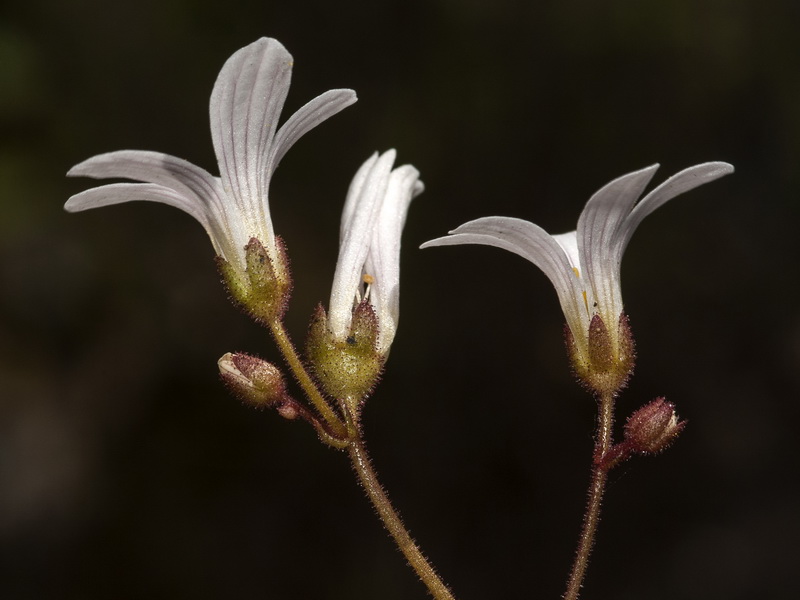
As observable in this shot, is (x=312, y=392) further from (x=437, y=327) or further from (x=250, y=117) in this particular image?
(x=437, y=327)

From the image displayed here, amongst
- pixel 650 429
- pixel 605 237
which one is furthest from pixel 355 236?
pixel 650 429

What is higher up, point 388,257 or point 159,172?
point 159,172

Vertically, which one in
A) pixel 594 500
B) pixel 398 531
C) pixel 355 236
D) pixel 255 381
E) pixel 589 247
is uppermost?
pixel 355 236

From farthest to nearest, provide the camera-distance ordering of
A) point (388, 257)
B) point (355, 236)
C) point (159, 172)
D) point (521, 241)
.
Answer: point (388, 257) < point (355, 236) < point (521, 241) < point (159, 172)

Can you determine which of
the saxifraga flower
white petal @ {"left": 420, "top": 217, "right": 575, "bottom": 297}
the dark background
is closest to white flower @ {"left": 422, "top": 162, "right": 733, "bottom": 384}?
white petal @ {"left": 420, "top": 217, "right": 575, "bottom": 297}

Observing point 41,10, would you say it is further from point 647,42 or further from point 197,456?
point 647,42

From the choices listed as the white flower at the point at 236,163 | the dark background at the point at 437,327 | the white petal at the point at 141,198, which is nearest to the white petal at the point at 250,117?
the white flower at the point at 236,163

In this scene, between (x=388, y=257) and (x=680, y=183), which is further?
(x=388, y=257)
